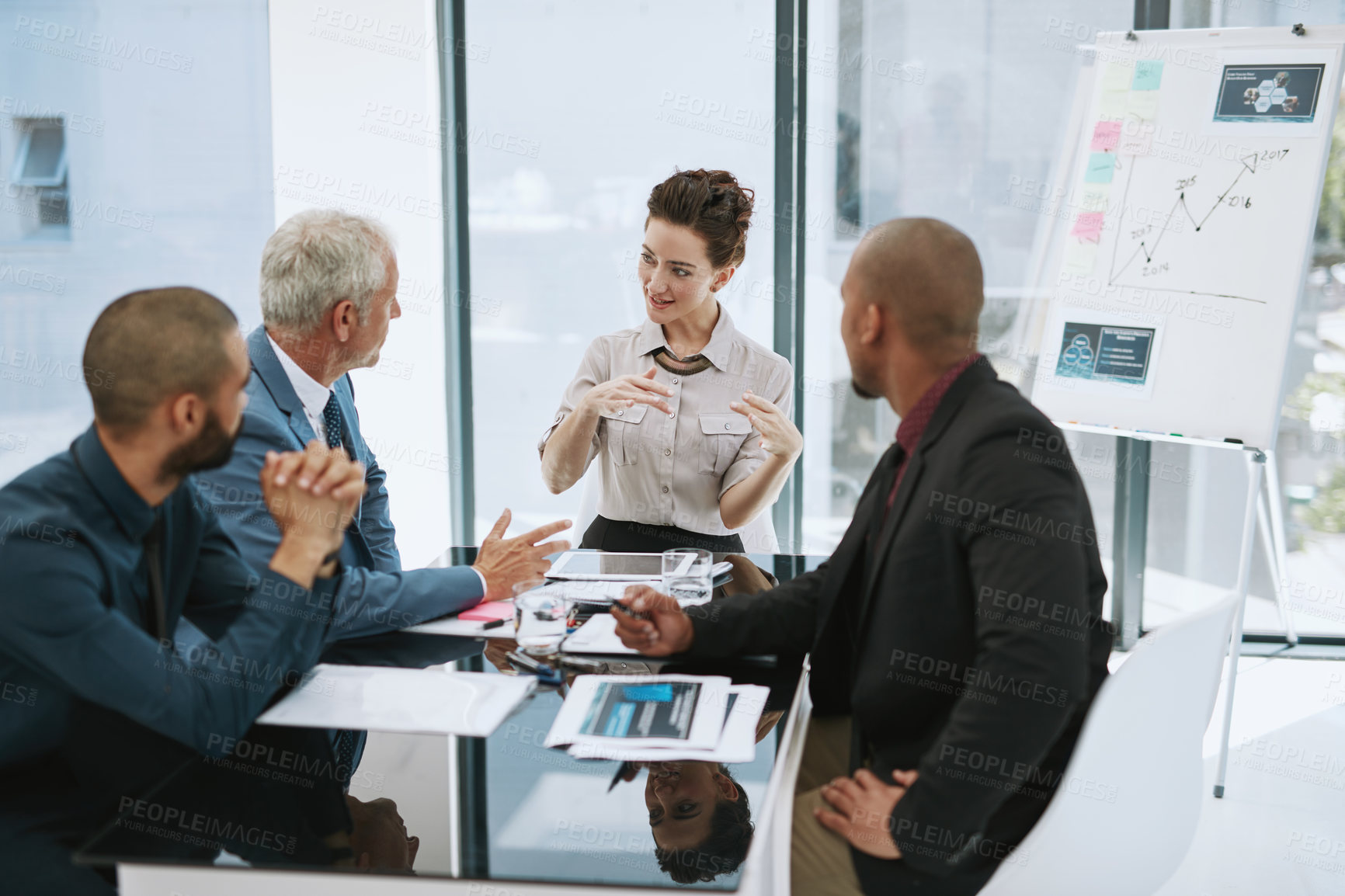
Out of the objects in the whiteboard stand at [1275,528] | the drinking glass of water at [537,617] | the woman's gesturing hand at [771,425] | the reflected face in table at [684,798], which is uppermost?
the woman's gesturing hand at [771,425]

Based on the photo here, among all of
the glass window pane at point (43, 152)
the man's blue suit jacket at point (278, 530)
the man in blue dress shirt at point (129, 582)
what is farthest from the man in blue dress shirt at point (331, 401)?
the glass window pane at point (43, 152)

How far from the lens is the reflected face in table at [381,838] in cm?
112

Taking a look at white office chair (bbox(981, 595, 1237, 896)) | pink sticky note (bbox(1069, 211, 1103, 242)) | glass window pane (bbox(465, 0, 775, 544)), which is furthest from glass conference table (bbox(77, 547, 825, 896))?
glass window pane (bbox(465, 0, 775, 544))

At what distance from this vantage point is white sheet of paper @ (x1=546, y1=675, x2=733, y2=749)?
4.44ft

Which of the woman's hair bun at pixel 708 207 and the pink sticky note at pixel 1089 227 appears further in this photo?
the pink sticky note at pixel 1089 227

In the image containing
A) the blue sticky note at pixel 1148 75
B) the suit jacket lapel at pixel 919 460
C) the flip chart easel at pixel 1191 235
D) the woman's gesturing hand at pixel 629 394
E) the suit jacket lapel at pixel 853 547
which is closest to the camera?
the suit jacket lapel at pixel 919 460

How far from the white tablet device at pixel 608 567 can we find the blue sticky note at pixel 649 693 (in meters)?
0.44

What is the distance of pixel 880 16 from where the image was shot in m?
4.20

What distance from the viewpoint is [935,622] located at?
4.59 feet

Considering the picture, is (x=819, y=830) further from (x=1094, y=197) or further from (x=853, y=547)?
(x=1094, y=197)

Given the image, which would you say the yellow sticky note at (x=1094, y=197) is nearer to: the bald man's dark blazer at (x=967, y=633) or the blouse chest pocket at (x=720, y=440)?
the blouse chest pocket at (x=720, y=440)

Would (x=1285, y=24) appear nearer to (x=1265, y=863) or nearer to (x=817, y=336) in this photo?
(x=817, y=336)

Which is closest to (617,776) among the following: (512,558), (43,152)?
(512,558)

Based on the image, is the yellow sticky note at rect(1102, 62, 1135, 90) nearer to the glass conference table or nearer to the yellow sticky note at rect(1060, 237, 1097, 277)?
the yellow sticky note at rect(1060, 237, 1097, 277)
